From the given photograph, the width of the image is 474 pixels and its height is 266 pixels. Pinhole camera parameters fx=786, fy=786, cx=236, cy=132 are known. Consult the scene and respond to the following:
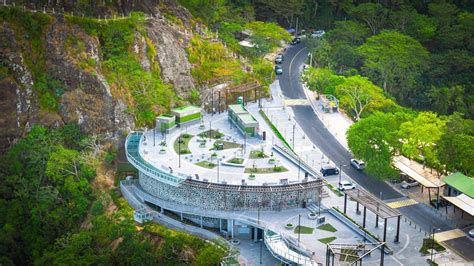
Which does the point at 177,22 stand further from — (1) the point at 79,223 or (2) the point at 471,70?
(2) the point at 471,70

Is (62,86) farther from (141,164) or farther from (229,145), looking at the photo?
(229,145)

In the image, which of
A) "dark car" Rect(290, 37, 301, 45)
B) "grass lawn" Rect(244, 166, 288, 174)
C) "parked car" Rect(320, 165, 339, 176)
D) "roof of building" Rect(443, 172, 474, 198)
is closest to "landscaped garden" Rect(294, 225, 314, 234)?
"grass lawn" Rect(244, 166, 288, 174)

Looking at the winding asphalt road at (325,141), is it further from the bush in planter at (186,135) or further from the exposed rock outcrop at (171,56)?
the bush in planter at (186,135)

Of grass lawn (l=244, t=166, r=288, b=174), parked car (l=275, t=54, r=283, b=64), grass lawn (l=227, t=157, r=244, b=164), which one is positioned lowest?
grass lawn (l=244, t=166, r=288, b=174)

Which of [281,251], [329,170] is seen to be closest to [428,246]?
[281,251]

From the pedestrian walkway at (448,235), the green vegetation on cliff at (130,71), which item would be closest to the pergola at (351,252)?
the pedestrian walkway at (448,235)

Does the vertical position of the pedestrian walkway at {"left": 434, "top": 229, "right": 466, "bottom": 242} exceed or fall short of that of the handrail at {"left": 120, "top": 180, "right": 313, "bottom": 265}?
it falls short

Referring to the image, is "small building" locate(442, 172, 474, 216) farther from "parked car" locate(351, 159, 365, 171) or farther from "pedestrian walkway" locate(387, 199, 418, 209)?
"parked car" locate(351, 159, 365, 171)
